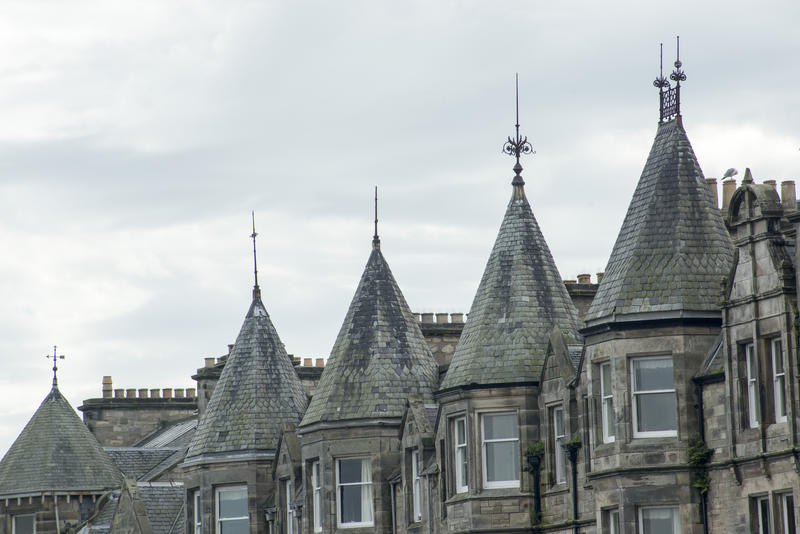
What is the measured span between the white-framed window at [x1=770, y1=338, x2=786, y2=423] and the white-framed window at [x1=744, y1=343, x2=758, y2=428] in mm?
387

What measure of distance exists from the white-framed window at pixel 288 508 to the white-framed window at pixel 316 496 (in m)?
2.11

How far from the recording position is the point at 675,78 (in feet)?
146

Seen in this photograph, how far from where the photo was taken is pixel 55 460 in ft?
236

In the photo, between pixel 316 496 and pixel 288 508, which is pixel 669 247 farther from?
pixel 288 508

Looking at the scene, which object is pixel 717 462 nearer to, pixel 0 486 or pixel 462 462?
→ pixel 462 462

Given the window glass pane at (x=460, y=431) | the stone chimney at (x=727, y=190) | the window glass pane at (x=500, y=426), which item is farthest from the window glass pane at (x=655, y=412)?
the stone chimney at (x=727, y=190)

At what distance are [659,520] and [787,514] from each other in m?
3.45

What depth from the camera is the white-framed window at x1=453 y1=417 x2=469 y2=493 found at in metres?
47.2

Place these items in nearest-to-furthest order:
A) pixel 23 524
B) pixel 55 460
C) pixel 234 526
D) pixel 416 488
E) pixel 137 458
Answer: pixel 416 488, pixel 234 526, pixel 55 460, pixel 23 524, pixel 137 458

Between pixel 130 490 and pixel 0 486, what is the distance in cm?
1033

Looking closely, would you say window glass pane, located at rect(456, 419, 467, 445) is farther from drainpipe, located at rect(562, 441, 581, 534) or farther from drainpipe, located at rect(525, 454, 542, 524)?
drainpipe, located at rect(562, 441, 581, 534)

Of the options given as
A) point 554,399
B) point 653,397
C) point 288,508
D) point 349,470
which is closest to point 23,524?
point 288,508

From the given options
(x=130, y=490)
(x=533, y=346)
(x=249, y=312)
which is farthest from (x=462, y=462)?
(x=130, y=490)

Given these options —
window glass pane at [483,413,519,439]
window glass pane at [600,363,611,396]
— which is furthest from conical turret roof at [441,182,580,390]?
window glass pane at [600,363,611,396]
